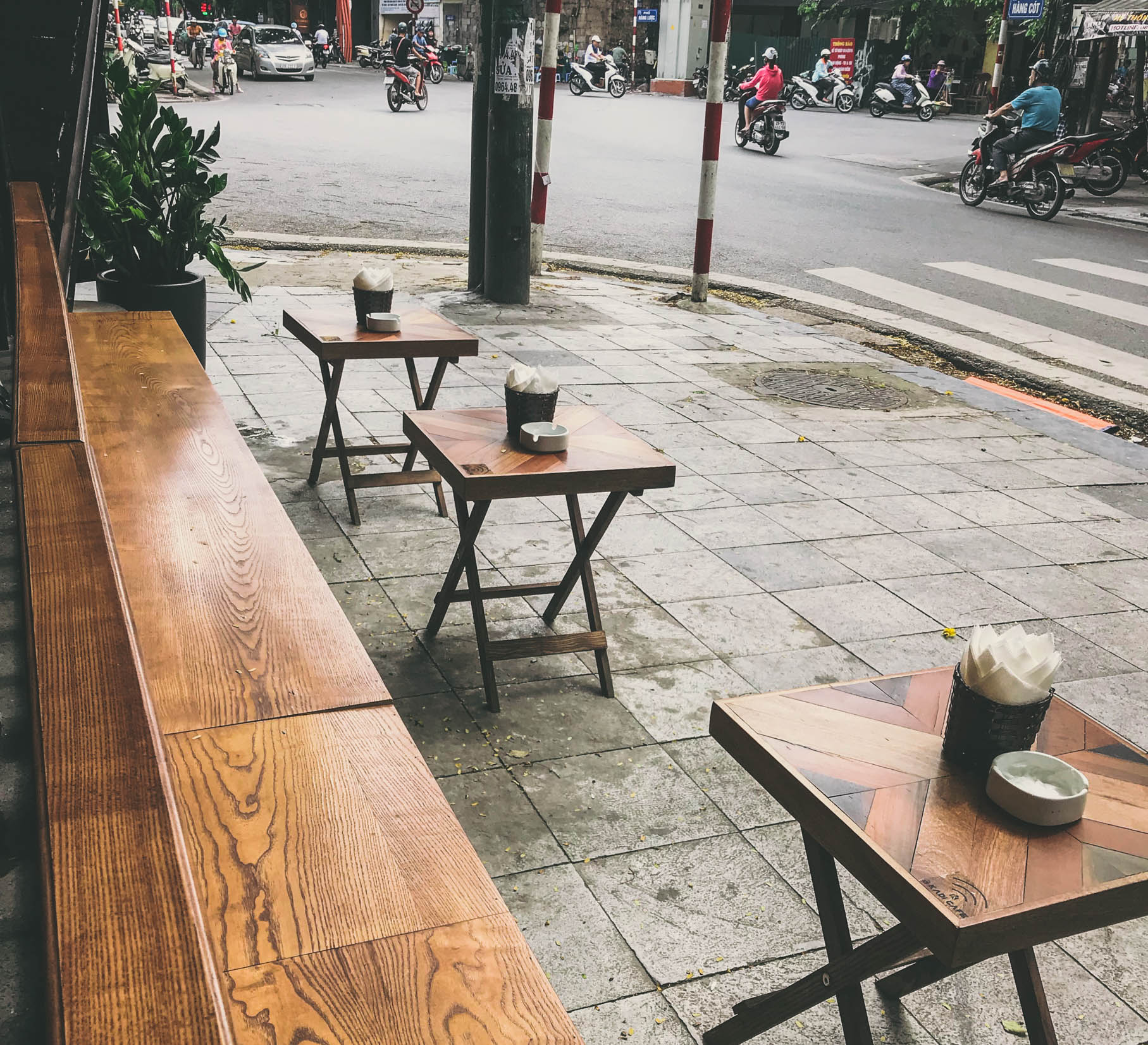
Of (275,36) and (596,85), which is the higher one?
(275,36)

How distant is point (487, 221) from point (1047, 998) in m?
6.75

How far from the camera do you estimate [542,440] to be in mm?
3258

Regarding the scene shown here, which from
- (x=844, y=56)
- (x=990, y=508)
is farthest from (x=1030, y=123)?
(x=844, y=56)

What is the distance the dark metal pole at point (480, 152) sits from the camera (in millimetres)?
7859

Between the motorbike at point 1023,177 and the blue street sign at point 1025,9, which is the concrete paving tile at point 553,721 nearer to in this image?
the motorbike at point 1023,177

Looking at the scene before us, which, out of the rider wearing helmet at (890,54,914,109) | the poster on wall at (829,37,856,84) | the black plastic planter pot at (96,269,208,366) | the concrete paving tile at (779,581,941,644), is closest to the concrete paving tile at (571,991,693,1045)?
the concrete paving tile at (779,581,941,644)

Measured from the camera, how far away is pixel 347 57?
→ 48000mm

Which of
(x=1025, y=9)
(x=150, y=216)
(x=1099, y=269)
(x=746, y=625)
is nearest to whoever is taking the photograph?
(x=746, y=625)

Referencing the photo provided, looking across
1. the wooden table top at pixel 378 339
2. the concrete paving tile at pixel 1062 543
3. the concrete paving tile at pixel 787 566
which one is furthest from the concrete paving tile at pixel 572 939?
the concrete paving tile at pixel 1062 543

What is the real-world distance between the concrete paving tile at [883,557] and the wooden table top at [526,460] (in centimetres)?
124

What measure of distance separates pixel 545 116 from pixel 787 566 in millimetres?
5477

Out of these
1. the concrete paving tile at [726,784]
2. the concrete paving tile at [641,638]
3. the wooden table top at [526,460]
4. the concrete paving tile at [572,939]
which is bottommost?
the concrete paving tile at [572,939]

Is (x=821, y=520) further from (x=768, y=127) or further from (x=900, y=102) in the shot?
(x=900, y=102)

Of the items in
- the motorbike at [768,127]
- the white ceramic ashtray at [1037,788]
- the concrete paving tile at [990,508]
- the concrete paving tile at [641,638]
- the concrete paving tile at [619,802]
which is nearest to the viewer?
the white ceramic ashtray at [1037,788]
